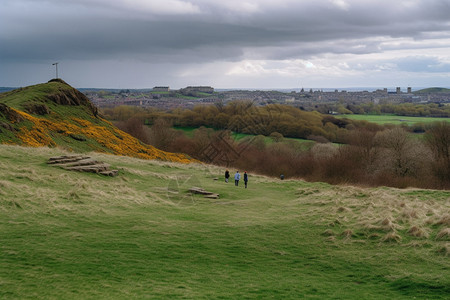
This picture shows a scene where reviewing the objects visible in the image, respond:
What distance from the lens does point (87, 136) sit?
57969 millimetres

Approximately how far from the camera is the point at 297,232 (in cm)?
1925

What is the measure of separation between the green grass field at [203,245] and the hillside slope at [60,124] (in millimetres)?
22764

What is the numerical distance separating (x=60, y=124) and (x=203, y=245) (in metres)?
48.4

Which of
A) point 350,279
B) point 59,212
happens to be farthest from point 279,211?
point 59,212

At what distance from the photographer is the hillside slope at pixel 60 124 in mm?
48334

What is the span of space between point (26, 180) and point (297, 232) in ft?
58.2

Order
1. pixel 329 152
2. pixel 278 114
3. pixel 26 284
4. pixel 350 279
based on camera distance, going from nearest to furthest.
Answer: pixel 26 284, pixel 350 279, pixel 329 152, pixel 278 114

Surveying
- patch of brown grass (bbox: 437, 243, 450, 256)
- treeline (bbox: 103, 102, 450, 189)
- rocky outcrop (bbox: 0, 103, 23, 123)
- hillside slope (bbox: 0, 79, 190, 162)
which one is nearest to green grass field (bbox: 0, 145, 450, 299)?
patch of brown grass (bbox: 437, 243, 450, 256)

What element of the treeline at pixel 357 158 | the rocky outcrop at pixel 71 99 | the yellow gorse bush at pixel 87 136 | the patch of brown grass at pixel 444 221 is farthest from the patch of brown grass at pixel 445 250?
the rocky outcrop at pixel 71 99

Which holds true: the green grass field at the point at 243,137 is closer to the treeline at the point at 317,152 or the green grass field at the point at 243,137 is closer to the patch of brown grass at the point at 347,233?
the treeline at the point at 317,152

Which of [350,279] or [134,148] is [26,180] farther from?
[134,148]

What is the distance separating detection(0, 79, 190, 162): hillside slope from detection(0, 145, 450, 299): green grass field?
22.8 metres

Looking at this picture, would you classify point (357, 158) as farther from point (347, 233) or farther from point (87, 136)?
point (347, 233)

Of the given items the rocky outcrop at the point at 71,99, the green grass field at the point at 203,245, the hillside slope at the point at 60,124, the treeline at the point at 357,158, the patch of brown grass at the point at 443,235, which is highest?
the rocky outcrop at the point at 71,99
